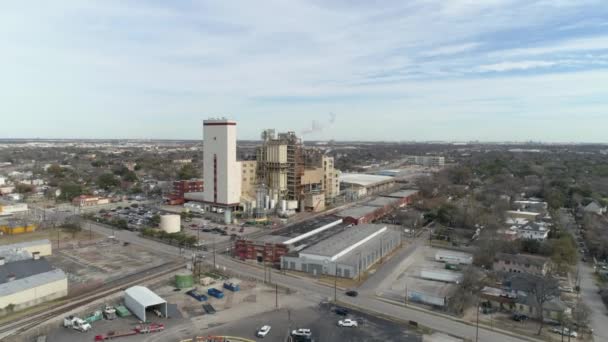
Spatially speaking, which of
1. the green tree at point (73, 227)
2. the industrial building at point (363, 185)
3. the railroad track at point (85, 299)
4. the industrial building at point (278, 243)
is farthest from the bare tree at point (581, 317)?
the industrial building at point (363, 185)

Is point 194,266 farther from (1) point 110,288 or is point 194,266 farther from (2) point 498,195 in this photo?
(2) point 498,195

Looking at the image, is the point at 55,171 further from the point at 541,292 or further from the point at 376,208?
the point at 541,292

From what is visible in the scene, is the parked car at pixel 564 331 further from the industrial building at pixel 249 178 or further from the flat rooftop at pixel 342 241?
the industrial building at pixel 249 178

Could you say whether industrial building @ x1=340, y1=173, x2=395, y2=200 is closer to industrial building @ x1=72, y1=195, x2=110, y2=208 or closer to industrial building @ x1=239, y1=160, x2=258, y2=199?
industrial building @ x1=239, y1=160, x2=258, y2=199

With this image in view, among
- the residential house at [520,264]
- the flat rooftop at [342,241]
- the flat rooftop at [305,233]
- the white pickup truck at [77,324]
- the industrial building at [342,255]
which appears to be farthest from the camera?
the flat rooftop at [305,233]

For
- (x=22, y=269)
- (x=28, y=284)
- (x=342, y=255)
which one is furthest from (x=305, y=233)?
(x=22, y=269)

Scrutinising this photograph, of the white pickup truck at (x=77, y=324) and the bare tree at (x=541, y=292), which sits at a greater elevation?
the bare tree at (x=541, y=292)
